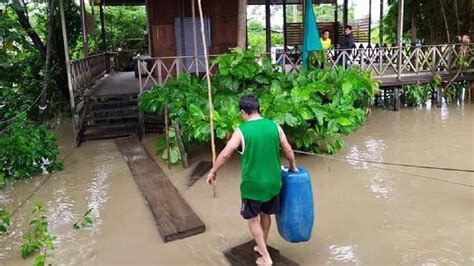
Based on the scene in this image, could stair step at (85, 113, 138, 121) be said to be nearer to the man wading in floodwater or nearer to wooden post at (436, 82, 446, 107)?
the man wading in floodwater

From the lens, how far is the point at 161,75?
988cm

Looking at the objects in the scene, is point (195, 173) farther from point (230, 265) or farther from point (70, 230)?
point (230, 265)

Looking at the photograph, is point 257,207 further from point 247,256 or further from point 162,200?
point 162,200

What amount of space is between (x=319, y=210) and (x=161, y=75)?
568cm

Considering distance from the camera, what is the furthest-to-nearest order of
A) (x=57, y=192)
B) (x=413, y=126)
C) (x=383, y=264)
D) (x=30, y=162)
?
(x=413, y=126) → (x=30, y=162) → (x=57, y=192) → (x=383, y=264)

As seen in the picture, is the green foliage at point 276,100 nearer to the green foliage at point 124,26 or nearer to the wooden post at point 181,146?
the wooden post at point 181,146

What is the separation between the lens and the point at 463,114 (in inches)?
419

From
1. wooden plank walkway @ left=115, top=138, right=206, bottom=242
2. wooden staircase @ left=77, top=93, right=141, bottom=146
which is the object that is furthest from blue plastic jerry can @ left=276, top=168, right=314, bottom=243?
wooden staircase @ left=77, top=93, right=141, bottom=146

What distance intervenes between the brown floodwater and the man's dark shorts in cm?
79

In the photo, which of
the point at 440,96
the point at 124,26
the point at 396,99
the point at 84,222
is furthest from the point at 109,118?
the point at 124,26

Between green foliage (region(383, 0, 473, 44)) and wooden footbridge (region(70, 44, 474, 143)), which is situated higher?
green foliage (region(383, 0, 473, 44))

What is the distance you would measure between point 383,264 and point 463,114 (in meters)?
7.90

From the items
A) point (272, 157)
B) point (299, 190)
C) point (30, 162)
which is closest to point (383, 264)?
point (299, 190)

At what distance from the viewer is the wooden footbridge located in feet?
31.0
